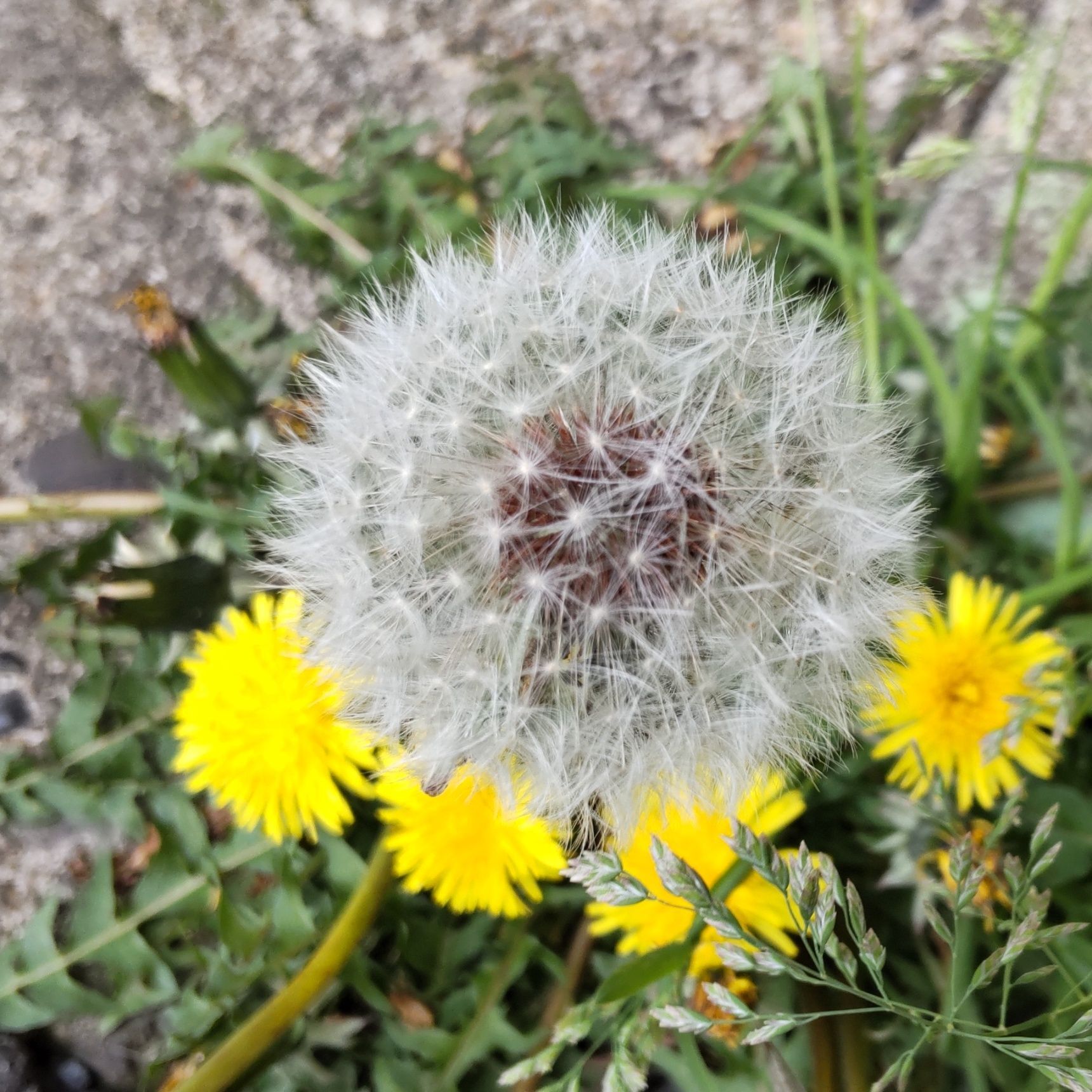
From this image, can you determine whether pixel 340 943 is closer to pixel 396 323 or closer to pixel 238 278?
pixel 396 323

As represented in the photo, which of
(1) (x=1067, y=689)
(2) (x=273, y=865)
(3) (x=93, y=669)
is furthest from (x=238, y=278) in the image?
(1) (x=1067, y=689)

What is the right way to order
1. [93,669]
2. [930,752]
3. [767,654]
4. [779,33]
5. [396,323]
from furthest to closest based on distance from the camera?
[779,33], [93,669], [930,752], [396,323], [767,654]

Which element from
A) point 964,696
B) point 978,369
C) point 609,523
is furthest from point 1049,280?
point 609,523

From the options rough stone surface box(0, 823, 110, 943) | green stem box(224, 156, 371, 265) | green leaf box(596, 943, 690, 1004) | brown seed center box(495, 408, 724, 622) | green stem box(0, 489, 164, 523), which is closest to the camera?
brown seed center box(495, 408, 724, 622)

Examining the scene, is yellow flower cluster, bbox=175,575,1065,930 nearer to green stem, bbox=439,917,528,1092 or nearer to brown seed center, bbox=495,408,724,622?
green stem, bbox=439,917,528,1092

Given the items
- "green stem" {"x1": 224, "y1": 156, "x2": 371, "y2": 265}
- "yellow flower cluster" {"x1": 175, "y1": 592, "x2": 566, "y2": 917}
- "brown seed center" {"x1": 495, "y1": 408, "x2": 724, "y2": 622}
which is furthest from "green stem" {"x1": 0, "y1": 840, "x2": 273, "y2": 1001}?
"green stem" {"x1": 224, "y1": 156, "x2": 371, "y2": 265}

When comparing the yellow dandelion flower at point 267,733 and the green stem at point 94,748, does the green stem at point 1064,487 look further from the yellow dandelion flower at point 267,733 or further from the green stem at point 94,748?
the green stem at point 94,748
